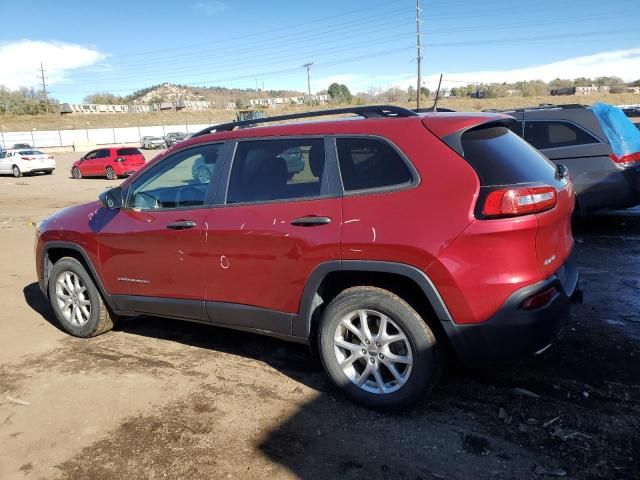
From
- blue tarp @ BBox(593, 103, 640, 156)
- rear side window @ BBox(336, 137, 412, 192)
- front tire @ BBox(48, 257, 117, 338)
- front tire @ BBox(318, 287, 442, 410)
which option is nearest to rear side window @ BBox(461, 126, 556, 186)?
rear side window @ BBox(336, 137, 412, 192)

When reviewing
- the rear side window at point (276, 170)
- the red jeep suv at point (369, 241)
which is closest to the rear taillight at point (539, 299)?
the red jeep suv at point (369, 241)

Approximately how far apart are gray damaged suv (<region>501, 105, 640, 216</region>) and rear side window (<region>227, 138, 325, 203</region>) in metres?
4.89

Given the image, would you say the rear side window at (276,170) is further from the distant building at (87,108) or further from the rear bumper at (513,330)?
the distant building at (87,108)

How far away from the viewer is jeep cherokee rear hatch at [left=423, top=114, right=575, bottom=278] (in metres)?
2.84

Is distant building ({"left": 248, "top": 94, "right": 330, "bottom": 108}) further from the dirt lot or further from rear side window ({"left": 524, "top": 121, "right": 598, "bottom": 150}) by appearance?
the dirt lot

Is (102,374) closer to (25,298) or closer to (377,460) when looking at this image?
(377,460)

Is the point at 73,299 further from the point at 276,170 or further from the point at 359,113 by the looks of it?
the point at 359,113

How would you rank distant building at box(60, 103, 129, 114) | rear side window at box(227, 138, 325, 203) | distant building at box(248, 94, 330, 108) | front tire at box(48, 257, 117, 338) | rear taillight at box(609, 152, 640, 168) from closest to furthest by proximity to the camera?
1. rear side window at box(227, 138, 325, 203)
2. front tire at box(48, 257, 117, 338)
3. rear taillight at box(609, 152, 640, 168)
4. distant building at box(60, 103, 129, 114)
5. distant building at box(248, 94, 330, 108)

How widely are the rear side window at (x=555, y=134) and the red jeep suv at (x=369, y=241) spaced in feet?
14.0

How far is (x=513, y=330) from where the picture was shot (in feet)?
9.41

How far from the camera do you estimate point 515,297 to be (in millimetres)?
2838

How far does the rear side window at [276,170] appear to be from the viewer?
135 inches

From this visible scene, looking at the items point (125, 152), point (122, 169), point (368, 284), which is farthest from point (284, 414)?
point (125, 152)

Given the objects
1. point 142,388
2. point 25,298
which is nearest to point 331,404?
point 142,388
